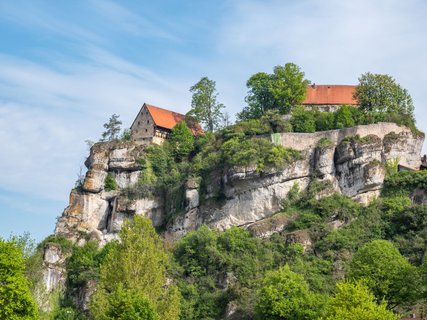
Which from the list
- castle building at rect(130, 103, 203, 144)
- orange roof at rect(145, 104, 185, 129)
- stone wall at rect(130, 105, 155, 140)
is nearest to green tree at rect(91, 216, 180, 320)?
castle building at rect(130, 103, 203, 144)

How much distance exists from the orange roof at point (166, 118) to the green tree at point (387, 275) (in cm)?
3943

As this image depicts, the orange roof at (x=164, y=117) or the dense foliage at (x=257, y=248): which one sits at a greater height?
the orange roof at (x=164, y=117)

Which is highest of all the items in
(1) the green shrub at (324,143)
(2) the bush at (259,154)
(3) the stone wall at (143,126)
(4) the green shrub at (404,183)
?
(3) the stone wall at (143,126)

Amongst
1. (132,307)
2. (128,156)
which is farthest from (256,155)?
(132,307)

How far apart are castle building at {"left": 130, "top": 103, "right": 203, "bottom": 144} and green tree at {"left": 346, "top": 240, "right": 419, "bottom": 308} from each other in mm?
38285

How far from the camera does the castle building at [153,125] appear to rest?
95750mm

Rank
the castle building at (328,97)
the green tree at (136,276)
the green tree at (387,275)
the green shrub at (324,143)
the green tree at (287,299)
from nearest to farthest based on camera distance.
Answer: the green tree at (136,276), the green tree at (387,275), the green tree at (287,299), the green shrub at (324,143), the castle building at (328,97)

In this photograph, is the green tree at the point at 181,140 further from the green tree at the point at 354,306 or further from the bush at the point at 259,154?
the green tree at the point at 354,306

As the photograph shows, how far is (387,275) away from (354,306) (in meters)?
7.71

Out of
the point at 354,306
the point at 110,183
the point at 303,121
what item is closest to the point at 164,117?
Result: the point at 110,183

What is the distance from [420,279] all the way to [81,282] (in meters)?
33.5

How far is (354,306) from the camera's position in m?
53.6

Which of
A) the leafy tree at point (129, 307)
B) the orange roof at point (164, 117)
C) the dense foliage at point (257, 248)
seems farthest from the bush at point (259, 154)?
the leafy tree at point (129, 307)

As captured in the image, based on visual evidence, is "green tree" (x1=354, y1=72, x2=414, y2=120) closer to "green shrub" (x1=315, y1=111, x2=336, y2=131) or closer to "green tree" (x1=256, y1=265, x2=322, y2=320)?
"green shrub" (x1=315, y1=111, x2=336, y2=131)
